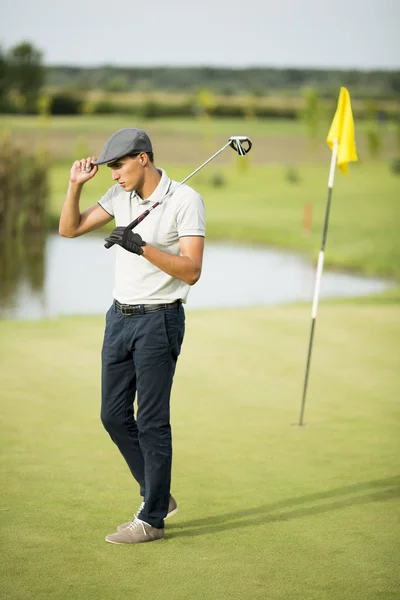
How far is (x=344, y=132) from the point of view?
646 cm

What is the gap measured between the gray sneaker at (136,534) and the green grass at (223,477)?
42 millimetres

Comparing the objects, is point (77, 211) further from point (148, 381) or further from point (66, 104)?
point (66, 104)

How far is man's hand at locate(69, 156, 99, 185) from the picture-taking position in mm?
4219

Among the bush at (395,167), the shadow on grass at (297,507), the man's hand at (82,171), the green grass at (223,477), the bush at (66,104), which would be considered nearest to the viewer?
the green grass at (223,477)

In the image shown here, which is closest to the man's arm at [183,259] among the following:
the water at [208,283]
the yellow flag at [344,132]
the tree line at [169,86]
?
the yellow flag at [344,132]

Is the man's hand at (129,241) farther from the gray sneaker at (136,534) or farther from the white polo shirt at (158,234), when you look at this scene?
the gray sneaker at (136,534)

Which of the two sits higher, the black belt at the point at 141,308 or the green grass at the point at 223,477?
the black belt at the point at 141,308

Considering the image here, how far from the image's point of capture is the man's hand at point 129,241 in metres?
3.84

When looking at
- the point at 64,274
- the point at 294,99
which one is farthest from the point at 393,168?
the point at 294,99

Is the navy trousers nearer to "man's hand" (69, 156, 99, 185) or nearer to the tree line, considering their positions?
"man's hand" (69, 156, 99, 185)

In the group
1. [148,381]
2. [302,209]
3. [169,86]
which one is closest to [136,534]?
[148,381]

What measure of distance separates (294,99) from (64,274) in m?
75.0

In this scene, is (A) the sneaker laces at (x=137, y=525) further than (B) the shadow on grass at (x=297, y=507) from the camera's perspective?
No

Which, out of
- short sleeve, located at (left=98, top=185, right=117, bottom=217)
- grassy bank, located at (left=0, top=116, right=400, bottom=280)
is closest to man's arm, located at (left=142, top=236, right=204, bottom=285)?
short sleeve, located at (left=98, top=185, right=117, bottom=217)
